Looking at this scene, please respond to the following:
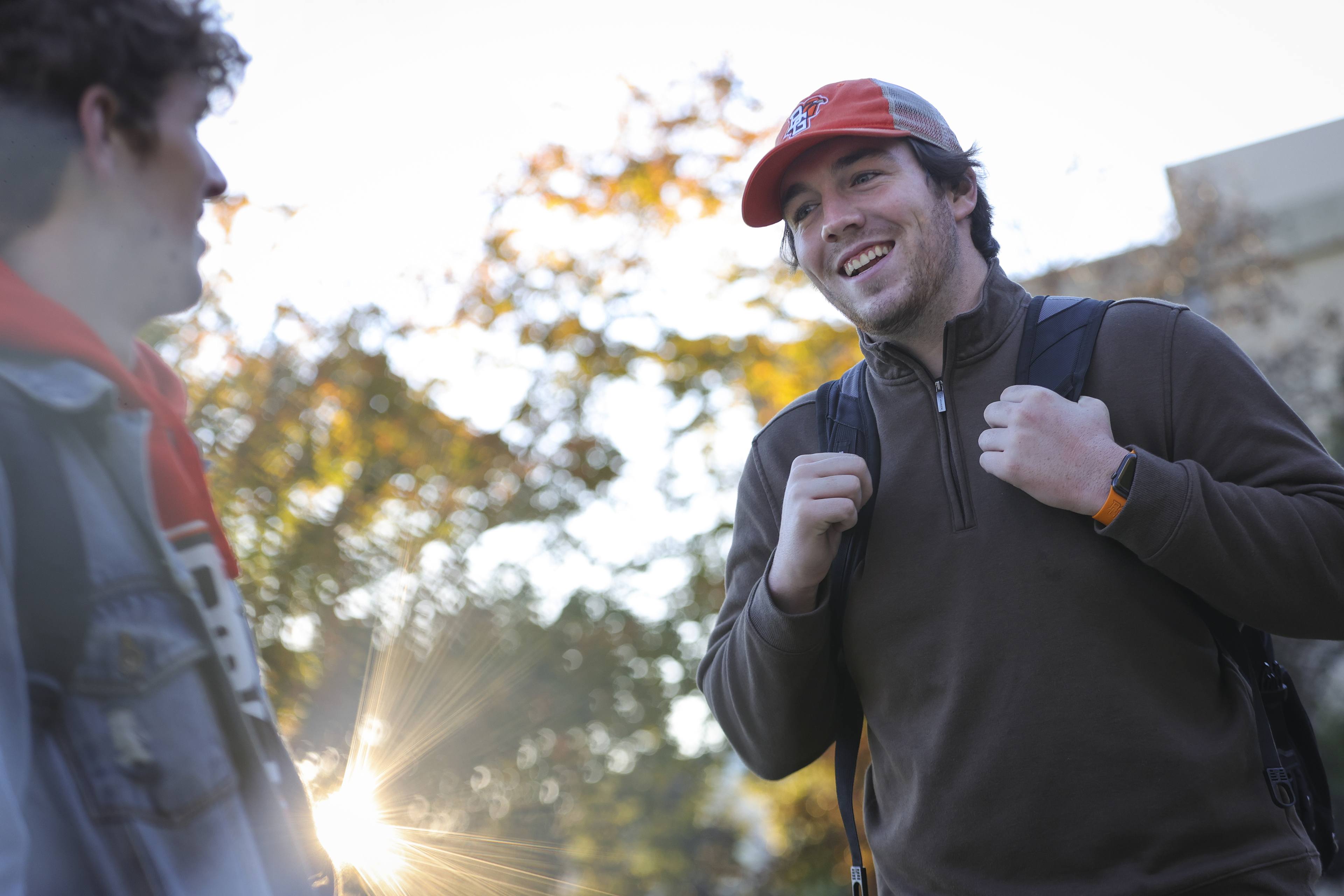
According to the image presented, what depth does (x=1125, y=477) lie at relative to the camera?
1.81 metres

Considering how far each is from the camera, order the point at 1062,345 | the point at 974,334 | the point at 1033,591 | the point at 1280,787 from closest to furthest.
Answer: the point at 1280,787
the point at 1033,591
the point at 1062,345
the point at 974,334

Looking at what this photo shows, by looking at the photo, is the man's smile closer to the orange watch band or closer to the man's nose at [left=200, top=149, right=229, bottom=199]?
the orange watch band

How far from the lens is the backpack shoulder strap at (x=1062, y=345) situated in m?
2.03

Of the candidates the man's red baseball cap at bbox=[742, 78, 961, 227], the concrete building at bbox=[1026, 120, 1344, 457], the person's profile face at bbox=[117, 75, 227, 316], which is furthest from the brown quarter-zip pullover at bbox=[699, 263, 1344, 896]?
the concrete building at bbox=[1026, 120, 1344, 457]

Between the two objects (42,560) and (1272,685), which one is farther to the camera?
(1272,685)

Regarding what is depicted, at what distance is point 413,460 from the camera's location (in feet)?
23.3

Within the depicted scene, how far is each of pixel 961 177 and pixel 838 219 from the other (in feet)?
1.27

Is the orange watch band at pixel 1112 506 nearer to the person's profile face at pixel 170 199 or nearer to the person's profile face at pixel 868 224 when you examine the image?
the person's profile face at pixel 868 224

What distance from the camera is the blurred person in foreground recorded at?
0.98m

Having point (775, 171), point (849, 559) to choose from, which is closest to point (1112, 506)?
point (849, 559)

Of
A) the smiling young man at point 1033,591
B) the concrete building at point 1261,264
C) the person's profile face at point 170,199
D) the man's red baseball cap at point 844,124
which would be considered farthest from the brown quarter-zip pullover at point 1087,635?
the concrete building at point 1261,264

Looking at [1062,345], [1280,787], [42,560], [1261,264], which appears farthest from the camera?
→ [1261,264]

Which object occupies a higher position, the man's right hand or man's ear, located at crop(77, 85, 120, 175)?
man's ear, located at crop(77, 85, 120, 175)

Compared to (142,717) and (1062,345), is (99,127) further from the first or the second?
(1062,345)
